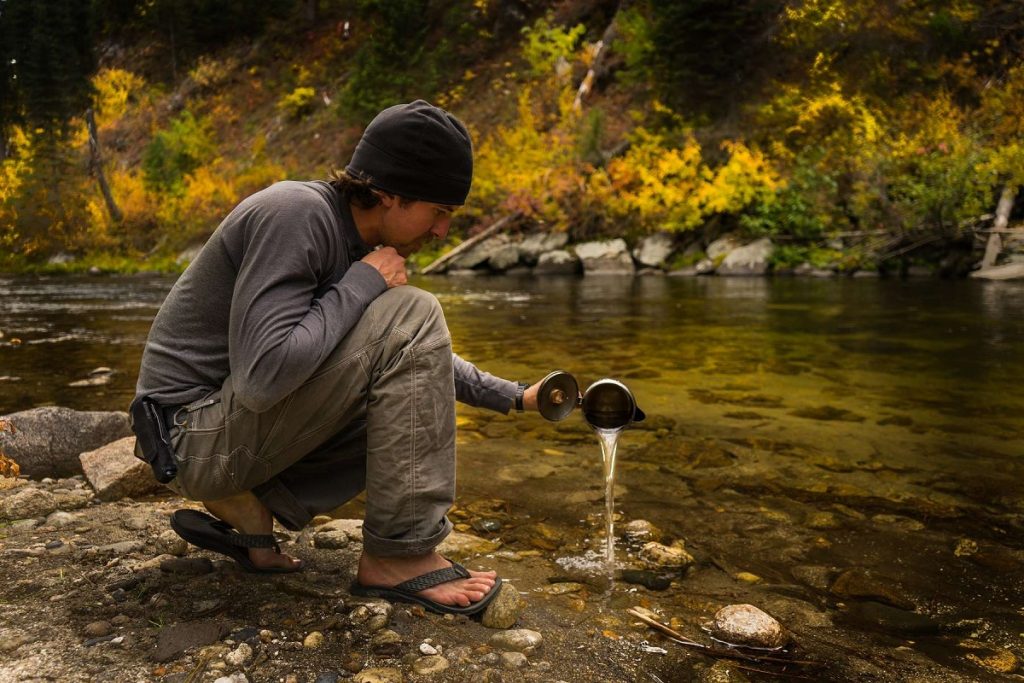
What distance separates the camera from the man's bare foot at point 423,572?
2014 millimetres

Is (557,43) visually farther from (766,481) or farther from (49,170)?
(766,481)

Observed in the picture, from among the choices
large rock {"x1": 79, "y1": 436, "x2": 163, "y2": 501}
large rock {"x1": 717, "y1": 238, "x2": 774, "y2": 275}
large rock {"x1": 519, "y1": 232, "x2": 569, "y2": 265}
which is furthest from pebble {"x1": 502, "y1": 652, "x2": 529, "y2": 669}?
large rock {"x1": 519, "y1": 232, "x2": 569, "y2": 265}

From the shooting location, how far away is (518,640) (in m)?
1.86

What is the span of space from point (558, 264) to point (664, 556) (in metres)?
15.8

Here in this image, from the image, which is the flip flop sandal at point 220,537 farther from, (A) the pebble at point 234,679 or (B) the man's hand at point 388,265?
(B) the man's hand at point 388,265

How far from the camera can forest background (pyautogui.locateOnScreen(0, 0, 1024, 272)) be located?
14.0 metres

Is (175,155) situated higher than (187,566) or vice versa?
(175,155)

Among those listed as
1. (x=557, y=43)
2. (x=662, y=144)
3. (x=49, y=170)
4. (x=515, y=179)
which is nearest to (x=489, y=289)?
(x=515, y=179)

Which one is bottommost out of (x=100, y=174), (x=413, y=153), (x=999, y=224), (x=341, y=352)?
(x=341, y=352)

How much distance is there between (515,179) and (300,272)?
60.2 feet

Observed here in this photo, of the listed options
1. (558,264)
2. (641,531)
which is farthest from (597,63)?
(641,531)

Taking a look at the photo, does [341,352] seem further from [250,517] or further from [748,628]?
[748,628]

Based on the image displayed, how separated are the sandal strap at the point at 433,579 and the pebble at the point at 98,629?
0.69 m

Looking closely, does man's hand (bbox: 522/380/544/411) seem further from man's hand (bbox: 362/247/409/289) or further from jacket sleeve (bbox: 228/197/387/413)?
jacket sleeve (bbox: 228/197/387/413)
